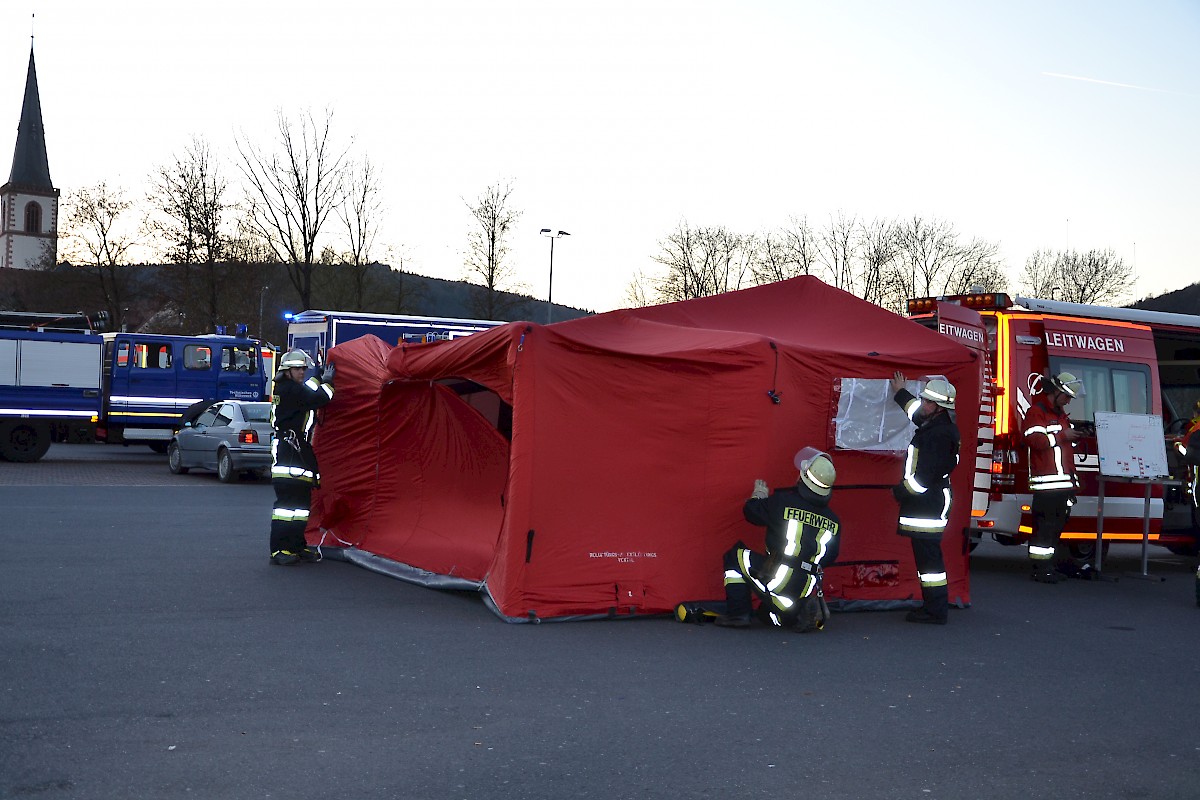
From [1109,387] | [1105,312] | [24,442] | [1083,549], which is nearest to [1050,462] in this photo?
[1109,387]

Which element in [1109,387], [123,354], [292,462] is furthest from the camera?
[123,354]

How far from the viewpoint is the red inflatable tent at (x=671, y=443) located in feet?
28.2

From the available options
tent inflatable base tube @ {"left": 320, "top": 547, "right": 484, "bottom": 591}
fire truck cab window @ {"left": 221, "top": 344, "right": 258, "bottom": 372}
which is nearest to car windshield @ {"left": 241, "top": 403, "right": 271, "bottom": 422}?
fire truck cab window @ {"left": 221, "top": 344, "right": 258, "bottom": 372}

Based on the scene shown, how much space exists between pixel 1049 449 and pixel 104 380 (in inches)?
740

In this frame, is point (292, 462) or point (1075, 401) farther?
point (1075, 401)

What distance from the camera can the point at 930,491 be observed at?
9039 millimetres

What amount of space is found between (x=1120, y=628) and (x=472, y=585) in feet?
17.1

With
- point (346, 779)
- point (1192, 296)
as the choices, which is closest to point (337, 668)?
point (346, 779)

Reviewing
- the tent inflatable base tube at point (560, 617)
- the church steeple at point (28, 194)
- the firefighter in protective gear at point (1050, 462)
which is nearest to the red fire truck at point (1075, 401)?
the firefighter in protective gear at point (1050, 462)

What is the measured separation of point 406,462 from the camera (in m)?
11.4

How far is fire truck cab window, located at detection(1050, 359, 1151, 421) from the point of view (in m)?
12.0

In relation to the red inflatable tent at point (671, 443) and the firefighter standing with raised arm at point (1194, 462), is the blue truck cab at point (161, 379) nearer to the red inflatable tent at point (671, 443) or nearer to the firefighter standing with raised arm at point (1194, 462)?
the red inflatable tent at point (671, 443)

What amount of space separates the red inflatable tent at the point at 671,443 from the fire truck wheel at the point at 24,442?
1422 centimetres

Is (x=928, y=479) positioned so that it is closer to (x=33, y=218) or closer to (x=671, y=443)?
(x=671, y=443)
